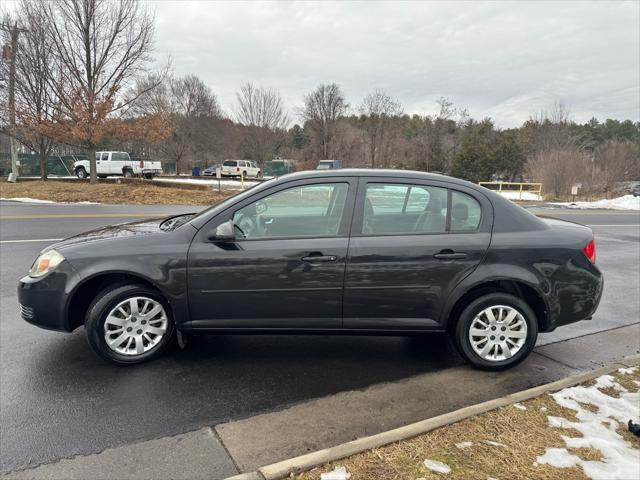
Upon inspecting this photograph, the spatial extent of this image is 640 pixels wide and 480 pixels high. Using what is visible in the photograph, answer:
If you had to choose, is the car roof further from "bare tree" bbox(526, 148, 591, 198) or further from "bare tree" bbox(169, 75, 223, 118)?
"bare tree" bbox(169, 75, 223, 118)

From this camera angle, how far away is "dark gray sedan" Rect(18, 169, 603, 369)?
3.43m

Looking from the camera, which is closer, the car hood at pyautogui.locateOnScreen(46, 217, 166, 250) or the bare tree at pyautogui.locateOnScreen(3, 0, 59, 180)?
the car hood at pyautogui.locateOnScreen(46, 217, 166, 250)

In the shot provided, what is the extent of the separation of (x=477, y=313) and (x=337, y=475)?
1916mm

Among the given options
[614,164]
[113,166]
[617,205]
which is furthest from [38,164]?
[614,164]

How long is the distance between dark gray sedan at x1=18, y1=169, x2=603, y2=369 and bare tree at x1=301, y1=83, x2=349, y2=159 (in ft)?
149

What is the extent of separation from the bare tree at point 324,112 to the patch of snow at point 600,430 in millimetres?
46088

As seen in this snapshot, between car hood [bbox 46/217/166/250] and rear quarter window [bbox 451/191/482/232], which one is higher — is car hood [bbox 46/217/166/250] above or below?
below

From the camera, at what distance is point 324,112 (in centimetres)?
4875

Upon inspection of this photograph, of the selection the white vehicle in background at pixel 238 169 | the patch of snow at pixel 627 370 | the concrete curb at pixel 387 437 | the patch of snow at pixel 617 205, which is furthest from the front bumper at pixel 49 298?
the white vehicle in background at pixel 238 169

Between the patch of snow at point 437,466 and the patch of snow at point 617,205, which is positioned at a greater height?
the patch of snow at point 617,205

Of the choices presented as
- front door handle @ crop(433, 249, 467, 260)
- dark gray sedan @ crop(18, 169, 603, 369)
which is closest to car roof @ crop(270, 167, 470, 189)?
dark gray sedan @ crop(18, 169, 603, 369)

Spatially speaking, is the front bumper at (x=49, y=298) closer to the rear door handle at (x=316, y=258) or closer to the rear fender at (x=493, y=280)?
the rear door handle at (x=316, y=258)

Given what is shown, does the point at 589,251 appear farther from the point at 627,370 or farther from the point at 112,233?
the point at 112,233

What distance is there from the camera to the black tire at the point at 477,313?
3576mm
